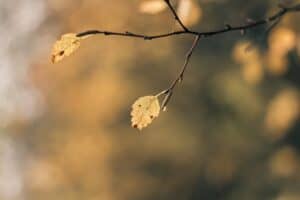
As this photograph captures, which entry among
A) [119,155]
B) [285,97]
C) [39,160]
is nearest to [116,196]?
[119,155]

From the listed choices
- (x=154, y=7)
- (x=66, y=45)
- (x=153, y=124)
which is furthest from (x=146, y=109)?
(x=153, y=124)

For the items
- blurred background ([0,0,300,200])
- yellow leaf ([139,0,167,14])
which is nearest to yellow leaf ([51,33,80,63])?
yellow leaf ([139,0,167,14])

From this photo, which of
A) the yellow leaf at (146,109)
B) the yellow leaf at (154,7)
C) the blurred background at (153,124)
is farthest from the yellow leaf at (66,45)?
the blurred background at (153,124)

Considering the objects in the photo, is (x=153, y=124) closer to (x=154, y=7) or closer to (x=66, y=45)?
(x=154, y=7)

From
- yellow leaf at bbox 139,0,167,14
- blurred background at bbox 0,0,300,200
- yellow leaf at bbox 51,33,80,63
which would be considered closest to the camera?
yellow leaf at bbox 51,33,80,63

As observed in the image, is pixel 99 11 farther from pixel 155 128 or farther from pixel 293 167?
pixel 293 167

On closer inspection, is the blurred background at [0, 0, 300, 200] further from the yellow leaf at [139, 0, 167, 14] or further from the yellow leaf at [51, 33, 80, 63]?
the yellow leaf at [51, 33, 80, 63]

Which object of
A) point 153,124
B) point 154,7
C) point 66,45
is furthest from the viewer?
point 153,124

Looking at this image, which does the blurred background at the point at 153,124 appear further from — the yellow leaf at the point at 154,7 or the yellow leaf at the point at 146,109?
the yellow leaf at the point at 146,109
